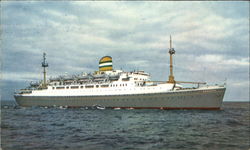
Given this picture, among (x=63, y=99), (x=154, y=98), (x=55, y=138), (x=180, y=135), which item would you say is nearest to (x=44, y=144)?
(x=55, y=138)

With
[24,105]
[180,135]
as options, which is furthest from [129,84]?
[24,105]

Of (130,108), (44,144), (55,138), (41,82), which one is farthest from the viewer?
(41,82)

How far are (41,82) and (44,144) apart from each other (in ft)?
182

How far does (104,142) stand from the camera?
1426 centimetres

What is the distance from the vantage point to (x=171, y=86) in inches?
1679

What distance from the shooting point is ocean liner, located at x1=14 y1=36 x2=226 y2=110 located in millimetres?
40062

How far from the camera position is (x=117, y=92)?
46594 millimetres

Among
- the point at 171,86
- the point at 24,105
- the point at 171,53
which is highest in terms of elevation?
the point at 171,53

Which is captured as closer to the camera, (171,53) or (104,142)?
(104,142)

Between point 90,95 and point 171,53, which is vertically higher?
point 171,53

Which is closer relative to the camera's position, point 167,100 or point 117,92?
point 167,100

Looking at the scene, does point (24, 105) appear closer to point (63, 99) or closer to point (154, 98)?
point (63, 99)

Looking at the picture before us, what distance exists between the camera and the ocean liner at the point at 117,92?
40062mm

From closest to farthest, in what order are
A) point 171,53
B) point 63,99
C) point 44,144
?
point 44,144 → point 171,53 → point 63,99
